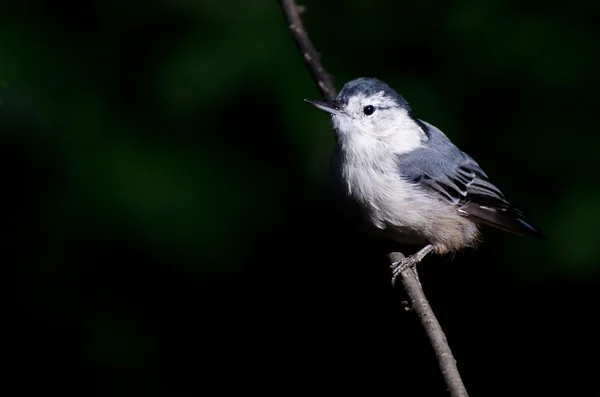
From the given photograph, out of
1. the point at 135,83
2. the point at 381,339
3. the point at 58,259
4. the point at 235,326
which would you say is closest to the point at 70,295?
the point at 58,259

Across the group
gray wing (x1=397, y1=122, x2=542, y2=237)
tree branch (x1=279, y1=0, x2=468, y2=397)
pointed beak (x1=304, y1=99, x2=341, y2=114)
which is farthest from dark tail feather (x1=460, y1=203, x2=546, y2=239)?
pointed beak (x1=304, y1=99, x2=341, y2=114)

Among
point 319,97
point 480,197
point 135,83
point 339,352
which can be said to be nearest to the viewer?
point 480,197

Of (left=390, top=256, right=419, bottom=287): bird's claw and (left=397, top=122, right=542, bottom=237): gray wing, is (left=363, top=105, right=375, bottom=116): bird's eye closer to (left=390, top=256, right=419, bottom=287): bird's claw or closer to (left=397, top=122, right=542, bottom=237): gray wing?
(left=397, top=122, right=542, bottom=237): gray wing

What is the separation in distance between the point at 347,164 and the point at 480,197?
2.02 ft

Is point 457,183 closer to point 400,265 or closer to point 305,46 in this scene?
point 400,265

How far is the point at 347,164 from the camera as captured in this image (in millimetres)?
2623

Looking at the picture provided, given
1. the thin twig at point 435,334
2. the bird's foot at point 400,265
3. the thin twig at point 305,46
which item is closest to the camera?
the thin twig at point 435,334

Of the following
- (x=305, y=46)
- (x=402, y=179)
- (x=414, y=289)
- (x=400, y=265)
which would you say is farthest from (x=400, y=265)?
(x=305, y=46)

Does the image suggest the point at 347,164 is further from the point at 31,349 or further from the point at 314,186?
the point at 31,349

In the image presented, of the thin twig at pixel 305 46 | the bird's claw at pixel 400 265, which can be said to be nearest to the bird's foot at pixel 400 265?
the bird's claw at pixel 400 265

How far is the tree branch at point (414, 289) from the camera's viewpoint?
1.90m

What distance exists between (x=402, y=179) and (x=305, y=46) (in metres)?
0.61

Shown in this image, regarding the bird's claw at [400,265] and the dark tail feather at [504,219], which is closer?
the bird's claw at [400,265]

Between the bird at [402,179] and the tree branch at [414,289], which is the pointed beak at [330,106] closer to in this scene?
the bird at [402,179]
